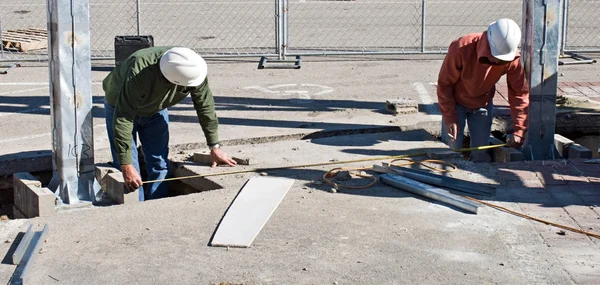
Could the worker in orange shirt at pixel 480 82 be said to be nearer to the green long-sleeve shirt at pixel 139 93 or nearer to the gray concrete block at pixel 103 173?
the green long-sleeve shirt at pixel 139 93

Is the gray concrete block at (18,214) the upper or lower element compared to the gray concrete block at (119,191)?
lower

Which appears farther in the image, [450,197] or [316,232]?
[450,197]

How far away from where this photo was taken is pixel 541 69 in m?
8.37

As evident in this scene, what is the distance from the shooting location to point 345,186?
24.7 ft

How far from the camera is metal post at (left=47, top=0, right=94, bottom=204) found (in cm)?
704

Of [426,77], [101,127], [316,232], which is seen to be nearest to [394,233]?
[316,232]

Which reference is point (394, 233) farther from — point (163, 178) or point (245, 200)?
point (163, 178)

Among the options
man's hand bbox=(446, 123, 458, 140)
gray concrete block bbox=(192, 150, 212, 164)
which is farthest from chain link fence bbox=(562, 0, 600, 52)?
gray concrete block bbox=(192, 150, 212, 164)

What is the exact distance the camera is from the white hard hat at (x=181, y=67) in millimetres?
6703

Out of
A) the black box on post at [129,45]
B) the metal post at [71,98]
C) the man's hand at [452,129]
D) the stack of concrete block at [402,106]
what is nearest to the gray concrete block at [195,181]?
the metal post at [71,98]

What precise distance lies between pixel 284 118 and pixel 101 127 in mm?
1998

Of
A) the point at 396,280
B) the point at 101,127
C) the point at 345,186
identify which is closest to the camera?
the point at 396,280

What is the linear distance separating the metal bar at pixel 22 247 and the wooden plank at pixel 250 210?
1.28 meters

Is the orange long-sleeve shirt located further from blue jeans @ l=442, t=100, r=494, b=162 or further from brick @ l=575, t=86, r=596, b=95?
brick @ l=575, t=86, r=596, b=95
